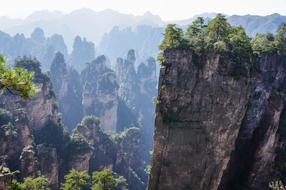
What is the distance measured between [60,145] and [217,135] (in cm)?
2917

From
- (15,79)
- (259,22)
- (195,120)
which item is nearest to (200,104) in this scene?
(195,120)

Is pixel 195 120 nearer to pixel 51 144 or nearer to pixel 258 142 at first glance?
pixel 258 142

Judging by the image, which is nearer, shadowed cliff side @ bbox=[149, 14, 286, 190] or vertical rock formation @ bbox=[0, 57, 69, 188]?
shadowed cliff side @ bbox=[149, 14, 286, 190]

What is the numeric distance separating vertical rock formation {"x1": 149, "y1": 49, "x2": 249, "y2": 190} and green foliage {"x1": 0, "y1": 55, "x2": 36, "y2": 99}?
69.3ft

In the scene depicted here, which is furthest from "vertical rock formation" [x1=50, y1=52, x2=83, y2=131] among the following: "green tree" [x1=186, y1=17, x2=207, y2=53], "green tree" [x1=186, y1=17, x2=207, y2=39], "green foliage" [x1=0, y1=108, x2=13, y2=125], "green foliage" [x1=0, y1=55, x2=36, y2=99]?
"green foliage" [x1=0, y1=55, x2=36, y2=99]

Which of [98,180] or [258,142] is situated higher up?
[258,142]

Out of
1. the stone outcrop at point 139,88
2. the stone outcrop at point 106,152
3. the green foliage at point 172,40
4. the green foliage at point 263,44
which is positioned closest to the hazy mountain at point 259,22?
the stone outcrop at point 139,88

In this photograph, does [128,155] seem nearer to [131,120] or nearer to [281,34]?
[131,120]

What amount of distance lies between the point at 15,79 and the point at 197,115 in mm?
22473

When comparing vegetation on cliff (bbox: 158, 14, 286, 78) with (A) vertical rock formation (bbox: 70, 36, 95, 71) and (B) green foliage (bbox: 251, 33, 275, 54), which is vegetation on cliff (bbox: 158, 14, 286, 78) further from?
(A) vertical rock formation (bbox: 70, 36, 95, 71)

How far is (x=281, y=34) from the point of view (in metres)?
44.5

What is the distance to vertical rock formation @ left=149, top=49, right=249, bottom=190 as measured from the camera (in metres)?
34.2

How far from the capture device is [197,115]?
113 ft

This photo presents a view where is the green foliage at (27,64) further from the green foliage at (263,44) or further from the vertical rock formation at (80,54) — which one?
the vertical rock formation at (80,54)
